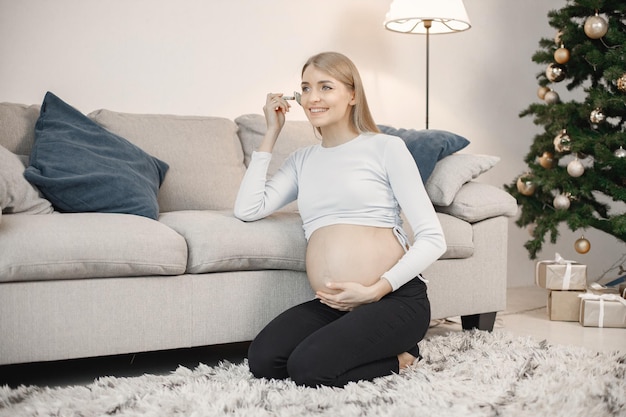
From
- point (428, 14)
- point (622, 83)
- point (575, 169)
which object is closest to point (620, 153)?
point (575, 169)

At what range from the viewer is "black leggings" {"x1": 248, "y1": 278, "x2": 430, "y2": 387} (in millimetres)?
1964

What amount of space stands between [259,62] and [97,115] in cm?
102

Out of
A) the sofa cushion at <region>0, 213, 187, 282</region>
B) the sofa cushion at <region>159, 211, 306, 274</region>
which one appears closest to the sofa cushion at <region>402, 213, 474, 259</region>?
the sofa cushion at <region>159, 211, 306, 274</region>

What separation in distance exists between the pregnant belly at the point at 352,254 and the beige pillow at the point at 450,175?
658mm

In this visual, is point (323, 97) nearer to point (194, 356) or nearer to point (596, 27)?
point (194, 356)

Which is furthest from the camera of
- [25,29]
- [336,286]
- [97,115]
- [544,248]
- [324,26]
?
[544,248]

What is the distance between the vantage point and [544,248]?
4.62 m

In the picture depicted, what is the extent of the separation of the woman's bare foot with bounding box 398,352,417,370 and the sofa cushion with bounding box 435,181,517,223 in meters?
0.78

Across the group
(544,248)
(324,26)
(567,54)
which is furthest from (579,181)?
(324,26)

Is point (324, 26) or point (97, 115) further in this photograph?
point (324, 26)

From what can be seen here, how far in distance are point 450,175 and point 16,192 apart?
150cm

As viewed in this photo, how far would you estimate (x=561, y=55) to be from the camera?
375 cm

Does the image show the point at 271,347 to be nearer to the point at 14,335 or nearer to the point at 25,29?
the point at 14,335

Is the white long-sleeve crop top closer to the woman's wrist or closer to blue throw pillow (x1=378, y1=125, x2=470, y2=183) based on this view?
the woman's wrist
